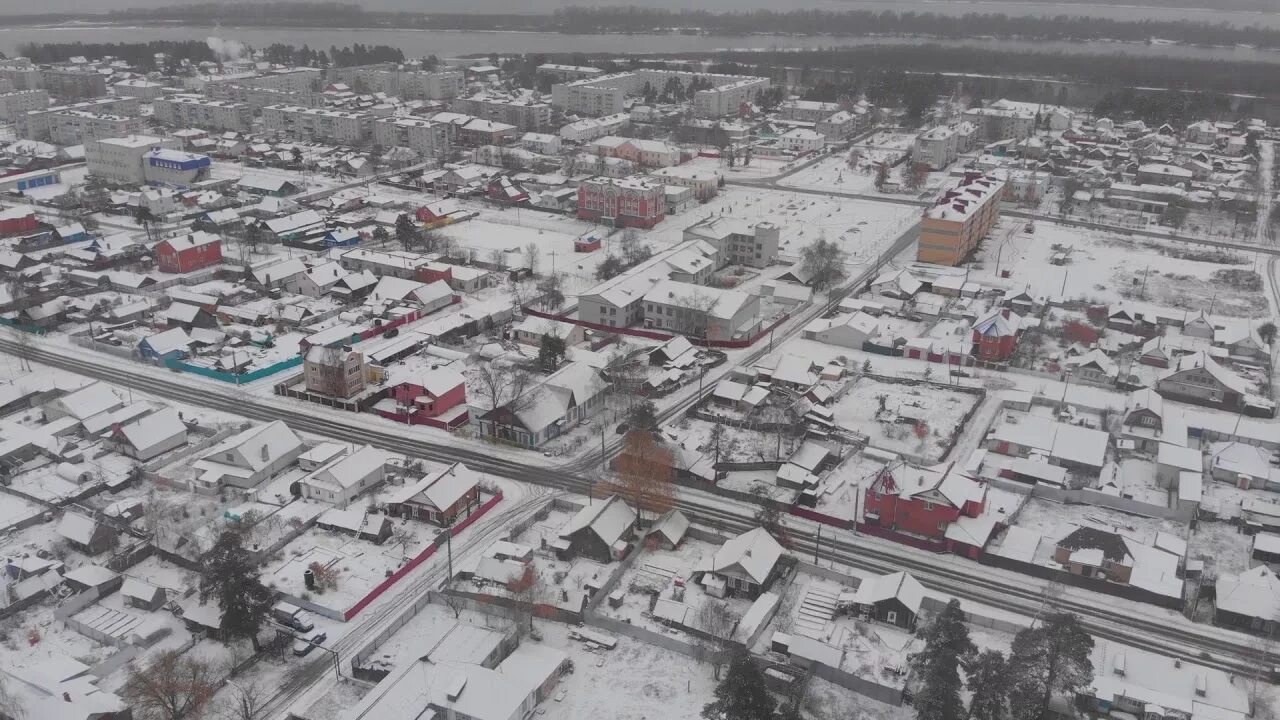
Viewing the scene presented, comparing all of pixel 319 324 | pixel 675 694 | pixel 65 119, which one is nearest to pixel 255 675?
pixel 675 694

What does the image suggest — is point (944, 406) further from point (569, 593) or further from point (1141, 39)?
point (1141, 39)

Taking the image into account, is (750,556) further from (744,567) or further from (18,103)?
(18,103)

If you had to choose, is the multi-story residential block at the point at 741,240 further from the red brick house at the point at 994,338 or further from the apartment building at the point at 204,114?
the apartment building at the point at 204,114

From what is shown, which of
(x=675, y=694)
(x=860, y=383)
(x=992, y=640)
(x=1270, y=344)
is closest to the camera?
(x=675, y=694)

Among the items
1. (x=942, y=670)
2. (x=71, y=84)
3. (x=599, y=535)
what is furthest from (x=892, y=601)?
(x=71, y=84)

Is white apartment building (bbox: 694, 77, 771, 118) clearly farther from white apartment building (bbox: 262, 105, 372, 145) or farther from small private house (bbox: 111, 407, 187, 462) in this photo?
small private house (bbox: 111, 407, 187, 462)

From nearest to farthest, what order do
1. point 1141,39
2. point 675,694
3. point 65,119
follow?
1. point 675,694
2. point 65,119
3. point 1141,39

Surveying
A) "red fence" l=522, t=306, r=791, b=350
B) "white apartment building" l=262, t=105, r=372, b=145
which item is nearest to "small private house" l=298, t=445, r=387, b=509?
"red fence" l=522, t=306, r=791, b=350
